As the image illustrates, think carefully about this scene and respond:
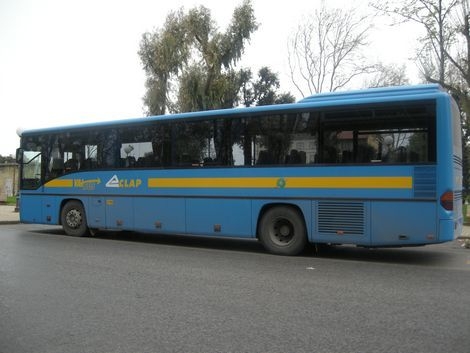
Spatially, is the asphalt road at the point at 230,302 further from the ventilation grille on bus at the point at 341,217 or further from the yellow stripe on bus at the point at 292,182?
the yellow stripe on bus at the point at 292,182

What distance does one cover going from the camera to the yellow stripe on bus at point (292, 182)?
366 inches

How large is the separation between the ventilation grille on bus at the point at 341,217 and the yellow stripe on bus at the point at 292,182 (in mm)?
358

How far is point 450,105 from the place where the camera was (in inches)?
353

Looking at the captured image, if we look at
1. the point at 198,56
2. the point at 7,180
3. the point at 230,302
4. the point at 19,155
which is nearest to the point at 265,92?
the point at 198,56

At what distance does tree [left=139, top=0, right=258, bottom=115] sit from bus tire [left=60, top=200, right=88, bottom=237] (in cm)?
1869

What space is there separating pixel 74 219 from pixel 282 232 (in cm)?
628

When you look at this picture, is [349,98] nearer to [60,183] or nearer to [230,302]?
[230,302]

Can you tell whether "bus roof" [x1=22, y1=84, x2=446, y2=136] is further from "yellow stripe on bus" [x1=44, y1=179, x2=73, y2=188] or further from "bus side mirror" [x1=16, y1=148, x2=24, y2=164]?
"bus side mirror" [x1=16, y1=148, x2=24, y2=164]

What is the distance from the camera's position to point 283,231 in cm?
1048

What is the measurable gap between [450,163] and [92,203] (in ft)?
29.0

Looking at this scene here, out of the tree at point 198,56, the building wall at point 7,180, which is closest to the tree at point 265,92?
the tree at point 198,56

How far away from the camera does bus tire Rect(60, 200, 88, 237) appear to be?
1363 cm

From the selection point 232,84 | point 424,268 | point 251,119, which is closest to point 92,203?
point 251,119

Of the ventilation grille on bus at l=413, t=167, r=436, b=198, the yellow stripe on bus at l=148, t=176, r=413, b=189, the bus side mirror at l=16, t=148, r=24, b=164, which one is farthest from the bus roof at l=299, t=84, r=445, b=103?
the bus side mirror at l=16, t=148, r=24, b=164
